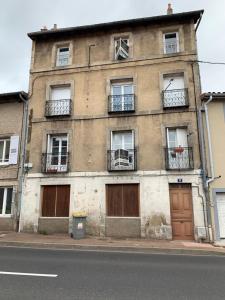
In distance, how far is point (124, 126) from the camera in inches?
500

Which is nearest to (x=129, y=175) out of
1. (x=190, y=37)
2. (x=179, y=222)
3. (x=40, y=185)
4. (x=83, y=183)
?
(x=83, y=183)

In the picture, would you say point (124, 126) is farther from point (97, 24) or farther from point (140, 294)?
point (140, 294)

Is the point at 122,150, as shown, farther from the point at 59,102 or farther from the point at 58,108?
the point at 59,102

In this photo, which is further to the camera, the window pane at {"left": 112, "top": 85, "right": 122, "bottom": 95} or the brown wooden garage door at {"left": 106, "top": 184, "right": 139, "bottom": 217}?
the window pane at {"left": 112, "top": 85, "right": 122, "bottom": 95}

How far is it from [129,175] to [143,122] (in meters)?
2.59

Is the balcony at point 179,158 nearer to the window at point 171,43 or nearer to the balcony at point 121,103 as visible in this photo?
the balcony at point 121,103

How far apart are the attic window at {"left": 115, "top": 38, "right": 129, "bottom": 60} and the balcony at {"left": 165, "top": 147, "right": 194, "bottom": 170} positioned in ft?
17.9

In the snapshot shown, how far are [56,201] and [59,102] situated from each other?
16.3ft

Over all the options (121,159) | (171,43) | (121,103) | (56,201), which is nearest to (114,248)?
(121,159)

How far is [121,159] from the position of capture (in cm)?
1234

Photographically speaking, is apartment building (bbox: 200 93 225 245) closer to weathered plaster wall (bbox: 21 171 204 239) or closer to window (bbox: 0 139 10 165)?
weathered plaster wall (bbox: 21 171 204 239)

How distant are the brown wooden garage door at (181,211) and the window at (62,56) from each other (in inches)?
342

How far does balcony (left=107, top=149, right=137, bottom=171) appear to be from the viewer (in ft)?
40.1

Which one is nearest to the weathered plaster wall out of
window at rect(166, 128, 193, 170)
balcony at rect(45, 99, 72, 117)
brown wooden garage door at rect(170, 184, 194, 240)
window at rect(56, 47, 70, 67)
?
brown wooden garage door at rect(170, 184, 194, 240)
